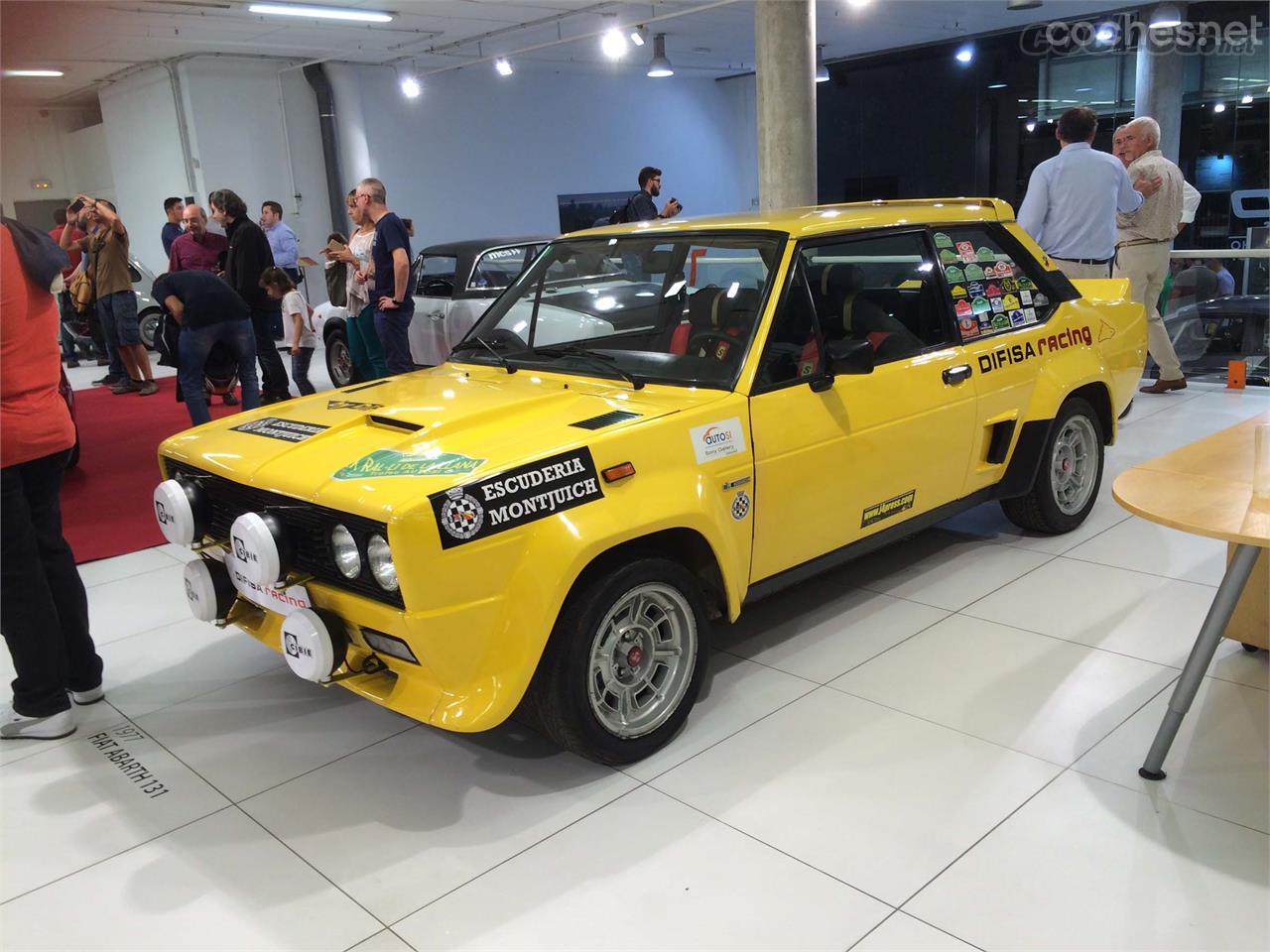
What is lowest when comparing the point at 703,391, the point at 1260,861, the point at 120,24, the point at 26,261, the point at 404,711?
the point at 1260,861

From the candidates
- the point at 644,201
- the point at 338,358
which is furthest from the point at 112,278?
the point at 644,201

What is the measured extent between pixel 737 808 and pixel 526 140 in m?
16.4

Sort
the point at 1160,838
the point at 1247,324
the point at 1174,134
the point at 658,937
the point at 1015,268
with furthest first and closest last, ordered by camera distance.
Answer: the point at 1174,134, the point at 1247,324, the point at 1015,268, the point at 1160,838, the point at 658,937

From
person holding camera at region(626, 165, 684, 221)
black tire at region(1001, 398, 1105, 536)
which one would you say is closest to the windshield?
black tire at region(1001, 398, 1105, 536)

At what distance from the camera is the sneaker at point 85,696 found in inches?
147

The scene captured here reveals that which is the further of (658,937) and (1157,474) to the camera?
(1157,474)

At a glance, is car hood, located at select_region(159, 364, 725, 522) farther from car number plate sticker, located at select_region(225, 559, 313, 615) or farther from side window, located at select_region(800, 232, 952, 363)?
side window, located at select_region(800, 232, 952, 363)

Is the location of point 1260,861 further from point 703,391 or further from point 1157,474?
point 703,391

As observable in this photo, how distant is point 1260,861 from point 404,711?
2243mm

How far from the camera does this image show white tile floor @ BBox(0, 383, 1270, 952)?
7.95 ft

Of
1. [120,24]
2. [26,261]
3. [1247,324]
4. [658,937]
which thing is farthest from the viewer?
[120,24]

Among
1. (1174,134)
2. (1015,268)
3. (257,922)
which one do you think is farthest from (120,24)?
(1174,134)

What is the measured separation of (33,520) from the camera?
342 centimetres

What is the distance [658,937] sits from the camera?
Result: 2.37 meters
